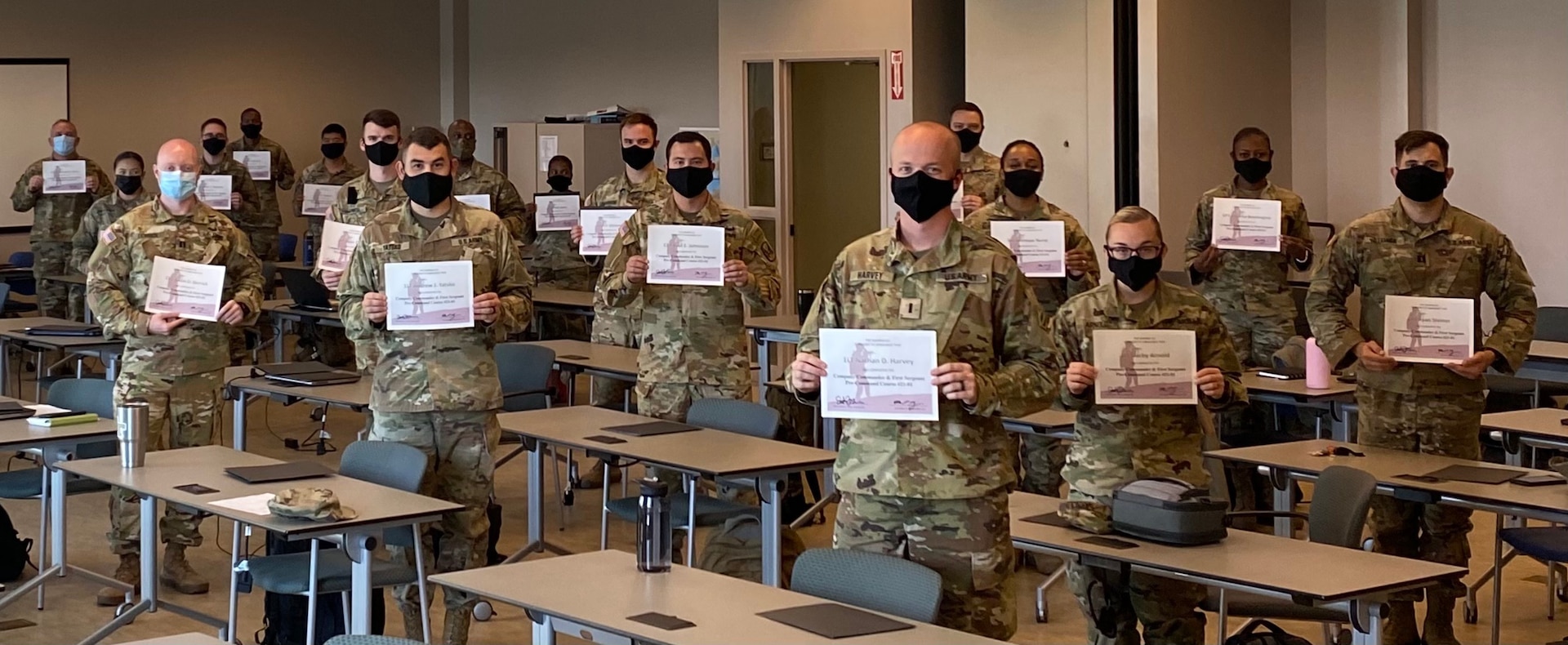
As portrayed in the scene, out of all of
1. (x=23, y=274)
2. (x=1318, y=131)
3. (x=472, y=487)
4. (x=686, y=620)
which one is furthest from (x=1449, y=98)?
(x=23, y=274)

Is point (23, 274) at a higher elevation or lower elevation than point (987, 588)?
higher

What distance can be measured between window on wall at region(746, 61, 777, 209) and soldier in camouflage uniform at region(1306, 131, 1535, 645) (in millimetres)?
7436

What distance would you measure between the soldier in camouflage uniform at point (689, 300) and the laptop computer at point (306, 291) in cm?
390

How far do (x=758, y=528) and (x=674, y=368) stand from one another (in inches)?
41.5

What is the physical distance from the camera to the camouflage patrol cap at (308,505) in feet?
16.5

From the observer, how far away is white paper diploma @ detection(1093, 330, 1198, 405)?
204 inches

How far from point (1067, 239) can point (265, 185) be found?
878cm

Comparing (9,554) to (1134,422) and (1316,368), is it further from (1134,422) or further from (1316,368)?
(1316,368)

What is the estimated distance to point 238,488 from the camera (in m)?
5.60

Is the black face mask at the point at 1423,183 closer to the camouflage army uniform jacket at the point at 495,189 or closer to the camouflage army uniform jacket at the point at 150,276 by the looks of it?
the camouflage army uniform jacket at the point at 150,276

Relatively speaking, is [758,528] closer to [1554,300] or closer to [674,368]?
[674,368]

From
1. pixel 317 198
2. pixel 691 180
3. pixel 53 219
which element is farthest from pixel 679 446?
pixel 53 219

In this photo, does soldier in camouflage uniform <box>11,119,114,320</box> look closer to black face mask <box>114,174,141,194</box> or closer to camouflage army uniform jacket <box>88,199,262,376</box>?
black face mask <box>114,174,141,194</box>

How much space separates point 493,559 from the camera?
758 cm
